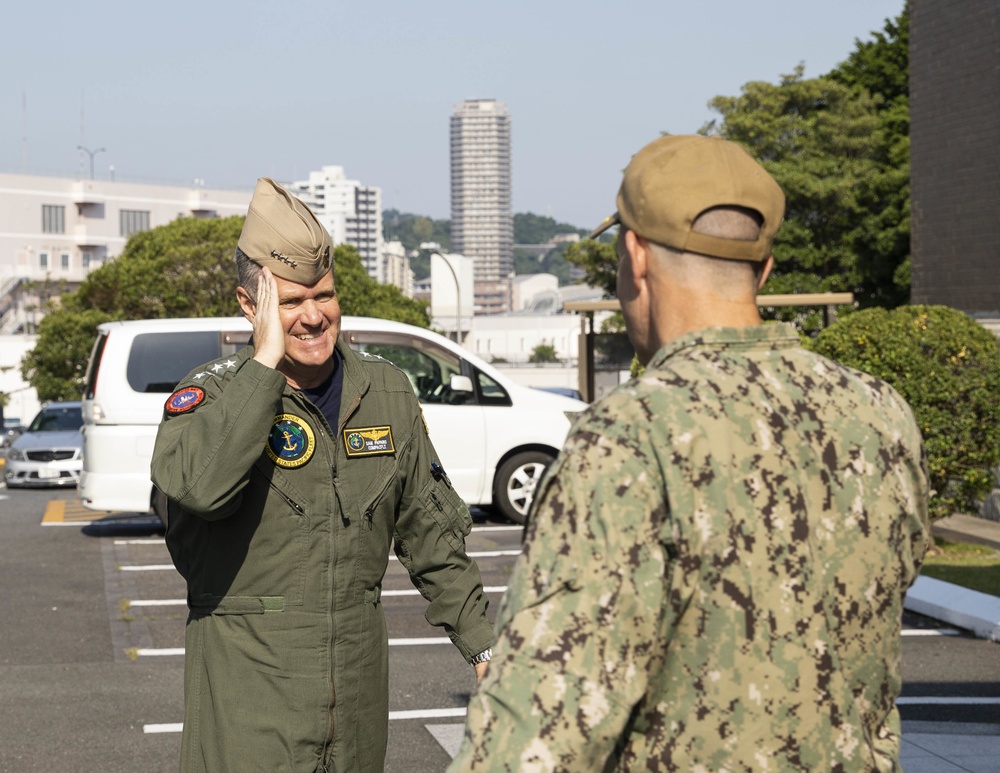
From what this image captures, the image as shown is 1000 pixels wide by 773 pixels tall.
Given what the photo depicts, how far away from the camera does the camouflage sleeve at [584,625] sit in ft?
5.58

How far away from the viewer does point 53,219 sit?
10300 centimetres

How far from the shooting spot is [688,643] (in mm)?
1797

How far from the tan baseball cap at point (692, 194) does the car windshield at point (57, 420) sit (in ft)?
72.7

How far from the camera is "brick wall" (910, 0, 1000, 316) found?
51.1 feet

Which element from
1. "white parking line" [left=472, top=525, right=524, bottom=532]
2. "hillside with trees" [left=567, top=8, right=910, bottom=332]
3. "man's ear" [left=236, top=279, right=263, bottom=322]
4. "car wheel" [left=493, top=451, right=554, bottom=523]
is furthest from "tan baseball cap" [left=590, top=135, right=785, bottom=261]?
"hillside with trees" [left=567, top=8, right=910, bottom=332]

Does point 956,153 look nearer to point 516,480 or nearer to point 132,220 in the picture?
point 516,480

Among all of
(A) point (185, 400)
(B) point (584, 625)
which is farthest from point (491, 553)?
(B) point (584, 625)

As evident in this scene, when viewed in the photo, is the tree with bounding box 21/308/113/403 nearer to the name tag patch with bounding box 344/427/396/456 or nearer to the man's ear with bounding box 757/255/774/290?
the name tag patch with bounding box 344/427/396/456

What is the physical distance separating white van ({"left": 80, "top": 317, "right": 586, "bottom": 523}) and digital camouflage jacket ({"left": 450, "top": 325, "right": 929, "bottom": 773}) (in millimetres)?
11166

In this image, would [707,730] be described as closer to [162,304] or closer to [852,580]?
[852,580]

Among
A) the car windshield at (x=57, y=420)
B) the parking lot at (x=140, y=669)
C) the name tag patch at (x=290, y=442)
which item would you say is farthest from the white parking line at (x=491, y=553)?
the car windshield at (x=57, y=420)

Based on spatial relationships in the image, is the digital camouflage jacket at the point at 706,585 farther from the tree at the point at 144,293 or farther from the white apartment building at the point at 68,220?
the white apartment building at the point at 68,220

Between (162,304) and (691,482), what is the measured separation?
156ft

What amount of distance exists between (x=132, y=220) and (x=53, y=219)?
646 centimetres
